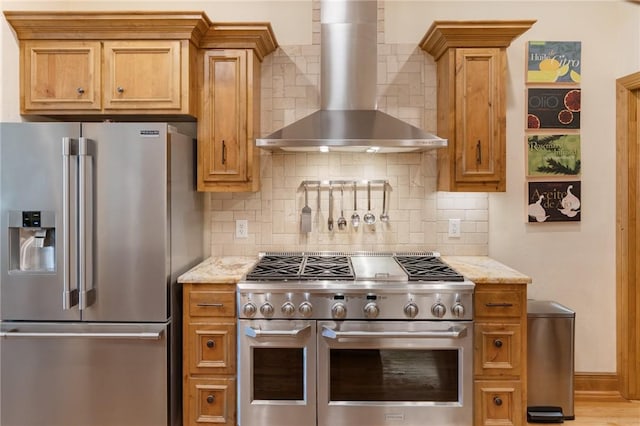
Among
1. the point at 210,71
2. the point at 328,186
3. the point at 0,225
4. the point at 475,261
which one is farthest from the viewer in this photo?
the point at 328,186

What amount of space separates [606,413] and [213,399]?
8.57 feet

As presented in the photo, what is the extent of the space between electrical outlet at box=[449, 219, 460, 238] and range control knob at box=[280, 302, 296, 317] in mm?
1412

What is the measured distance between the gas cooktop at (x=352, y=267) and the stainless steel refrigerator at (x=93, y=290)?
623 millimetres

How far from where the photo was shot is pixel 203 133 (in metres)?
2.97

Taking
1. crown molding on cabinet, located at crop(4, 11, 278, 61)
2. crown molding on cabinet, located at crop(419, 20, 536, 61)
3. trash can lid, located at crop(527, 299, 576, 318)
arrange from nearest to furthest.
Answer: crown molding on cabinet, located at crop(4, 11, 278, 61) < crown molding on cabinet, located at crop(419, 20, 536, 61) < trash can lid, located at crop(527, 299, 576, 318)

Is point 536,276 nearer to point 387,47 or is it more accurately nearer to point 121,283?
point 387,47

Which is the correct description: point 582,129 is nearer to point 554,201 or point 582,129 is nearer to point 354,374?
point 554,201

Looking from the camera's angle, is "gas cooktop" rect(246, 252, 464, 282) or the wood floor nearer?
"gas cooktop" rect(246, 252, 464, 282)

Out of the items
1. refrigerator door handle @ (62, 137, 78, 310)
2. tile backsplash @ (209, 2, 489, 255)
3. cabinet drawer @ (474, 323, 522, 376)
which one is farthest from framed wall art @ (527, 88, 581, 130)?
refrigerator door handle @ (62, 137, 78, 310)

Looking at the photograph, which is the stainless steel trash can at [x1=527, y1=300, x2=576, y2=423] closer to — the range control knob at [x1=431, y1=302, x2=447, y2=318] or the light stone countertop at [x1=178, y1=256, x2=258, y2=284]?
the range control knob at [x1=431, y1=302, x2=447, y2=318]

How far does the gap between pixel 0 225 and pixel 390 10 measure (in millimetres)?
2821

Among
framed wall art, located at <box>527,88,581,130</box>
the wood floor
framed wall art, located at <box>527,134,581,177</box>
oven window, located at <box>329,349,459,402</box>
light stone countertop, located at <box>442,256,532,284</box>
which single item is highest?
framed wall art, located at <box>527,88,581,130</box>

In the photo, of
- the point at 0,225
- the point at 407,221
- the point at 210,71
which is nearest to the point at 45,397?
the point at 0,225

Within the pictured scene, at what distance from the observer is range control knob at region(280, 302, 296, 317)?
255 centimetres
